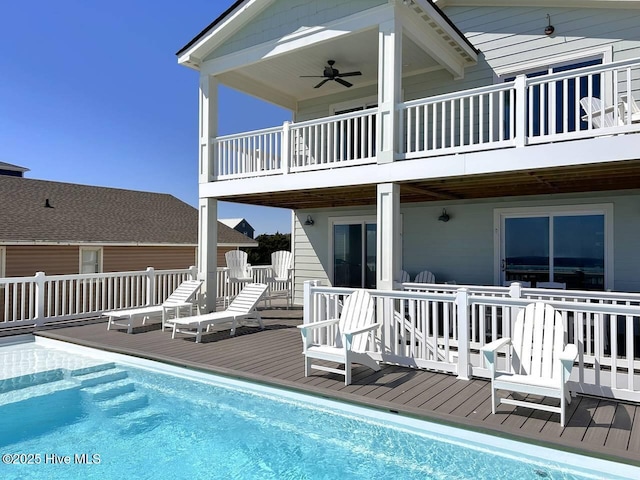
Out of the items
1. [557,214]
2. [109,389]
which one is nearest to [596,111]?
[557,214]

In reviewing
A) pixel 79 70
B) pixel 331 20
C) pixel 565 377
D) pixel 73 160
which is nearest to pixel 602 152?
pixel 565 377

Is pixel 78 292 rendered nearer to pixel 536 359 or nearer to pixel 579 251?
pixel 536 359

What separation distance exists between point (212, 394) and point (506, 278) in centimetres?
633

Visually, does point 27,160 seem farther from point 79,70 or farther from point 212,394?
point 212,394

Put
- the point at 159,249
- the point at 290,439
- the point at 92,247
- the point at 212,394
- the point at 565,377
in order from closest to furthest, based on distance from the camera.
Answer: the point at 565,377, the point at 290,439, the point at 212,394, the point at 92,247, the point at 159,249

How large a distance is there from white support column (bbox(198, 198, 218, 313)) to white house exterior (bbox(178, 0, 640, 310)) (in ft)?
0.11

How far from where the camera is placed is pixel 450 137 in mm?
8133

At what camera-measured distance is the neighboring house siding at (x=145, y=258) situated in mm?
17375

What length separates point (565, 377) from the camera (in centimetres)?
420

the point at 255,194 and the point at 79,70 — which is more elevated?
the point at 79,70

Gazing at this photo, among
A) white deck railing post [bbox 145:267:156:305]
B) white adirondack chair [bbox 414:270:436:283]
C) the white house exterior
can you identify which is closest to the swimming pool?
the white house exterior

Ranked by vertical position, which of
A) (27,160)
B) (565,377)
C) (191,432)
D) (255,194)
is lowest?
(191,432)

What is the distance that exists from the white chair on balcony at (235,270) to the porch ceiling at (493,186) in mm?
1911

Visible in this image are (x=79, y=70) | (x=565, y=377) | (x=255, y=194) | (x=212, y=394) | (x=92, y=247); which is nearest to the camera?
(x=565, y=377)
